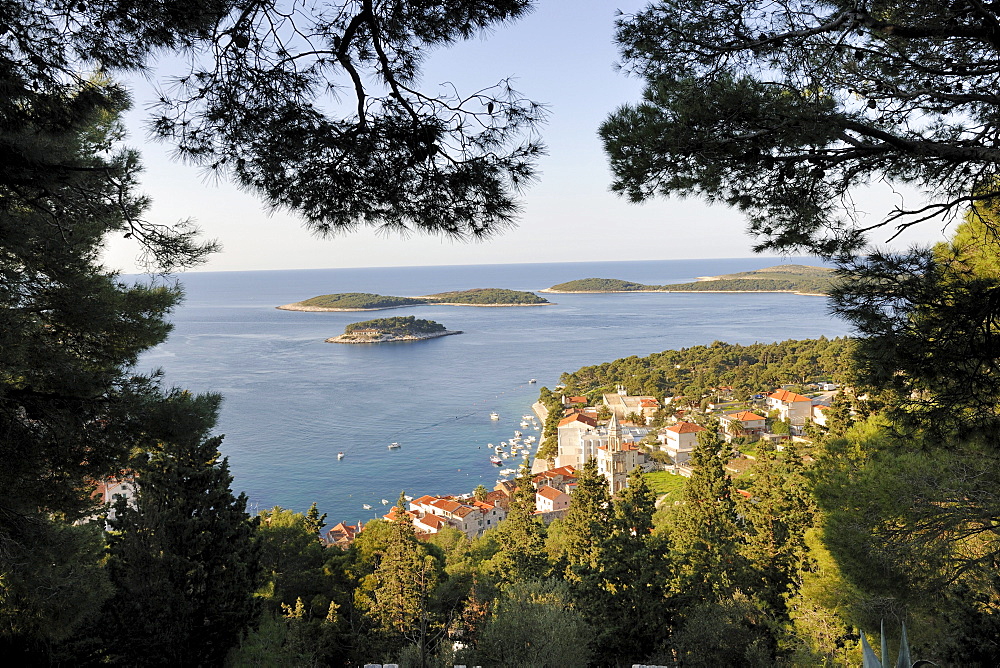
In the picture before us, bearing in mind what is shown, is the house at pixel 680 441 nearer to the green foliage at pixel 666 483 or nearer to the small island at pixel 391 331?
the green foliage at pixel 666 483

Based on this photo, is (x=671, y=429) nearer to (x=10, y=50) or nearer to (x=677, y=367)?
(x=677, y=367)

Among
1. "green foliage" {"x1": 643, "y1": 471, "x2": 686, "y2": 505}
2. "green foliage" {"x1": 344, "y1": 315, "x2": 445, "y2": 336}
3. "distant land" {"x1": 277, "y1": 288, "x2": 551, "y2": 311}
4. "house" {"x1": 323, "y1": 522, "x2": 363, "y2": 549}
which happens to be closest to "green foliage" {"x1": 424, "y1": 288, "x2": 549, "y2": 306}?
"distant land" {"x1": 277, "y1": 288, "x2": 551, "y2": 311}

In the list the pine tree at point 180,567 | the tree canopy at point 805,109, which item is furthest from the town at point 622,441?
the tree canopy at point 805,109

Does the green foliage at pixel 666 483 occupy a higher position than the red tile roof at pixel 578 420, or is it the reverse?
the red tile roof at pixel 578 420

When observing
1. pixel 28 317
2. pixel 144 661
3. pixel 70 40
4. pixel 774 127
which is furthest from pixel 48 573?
pixel 774 127

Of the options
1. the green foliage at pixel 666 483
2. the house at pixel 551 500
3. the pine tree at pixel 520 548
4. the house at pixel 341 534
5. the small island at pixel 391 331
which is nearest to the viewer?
the pine tree at pixel 520 548

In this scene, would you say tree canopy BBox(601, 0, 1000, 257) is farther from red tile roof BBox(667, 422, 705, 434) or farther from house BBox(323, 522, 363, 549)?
red tile roof BBox(667, 422, 705, 434)
